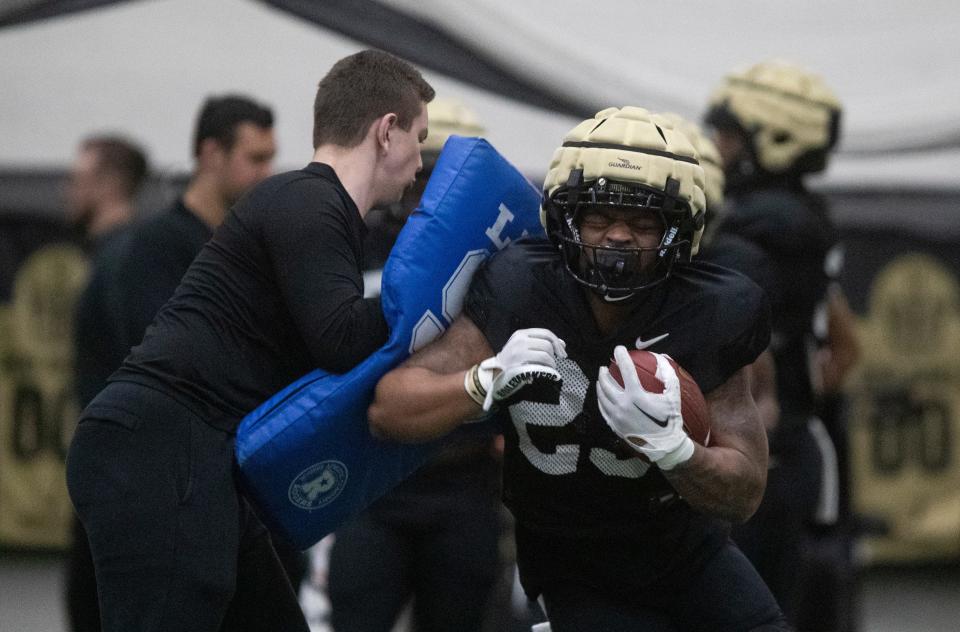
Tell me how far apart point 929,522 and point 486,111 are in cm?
222

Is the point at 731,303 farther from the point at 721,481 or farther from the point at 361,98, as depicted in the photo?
the point at 361,98

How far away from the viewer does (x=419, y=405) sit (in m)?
2.72

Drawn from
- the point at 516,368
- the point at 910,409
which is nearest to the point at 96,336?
the point at 516,368

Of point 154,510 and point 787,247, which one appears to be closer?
point 154,510

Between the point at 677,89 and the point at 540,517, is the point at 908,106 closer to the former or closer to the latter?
the point at 677,89

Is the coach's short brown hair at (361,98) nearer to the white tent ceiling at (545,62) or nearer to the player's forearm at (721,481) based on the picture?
the player's forearm at (721,481)

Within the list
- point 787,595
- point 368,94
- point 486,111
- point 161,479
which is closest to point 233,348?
point 161,479

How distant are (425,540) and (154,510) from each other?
131 cm

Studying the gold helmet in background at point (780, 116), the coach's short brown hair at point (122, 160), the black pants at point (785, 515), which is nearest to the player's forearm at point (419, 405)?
the black pants at point (785, 515)

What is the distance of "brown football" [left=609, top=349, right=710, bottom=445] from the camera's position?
2.56 meters

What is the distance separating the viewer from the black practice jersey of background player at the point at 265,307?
2.71m

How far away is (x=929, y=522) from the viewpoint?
5824 millimetres

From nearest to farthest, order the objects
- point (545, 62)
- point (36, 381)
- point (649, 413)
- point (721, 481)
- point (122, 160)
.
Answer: point (649, 413)
point (721, 481)
point (122, 160)
point (545, 62)
point (36, 381)

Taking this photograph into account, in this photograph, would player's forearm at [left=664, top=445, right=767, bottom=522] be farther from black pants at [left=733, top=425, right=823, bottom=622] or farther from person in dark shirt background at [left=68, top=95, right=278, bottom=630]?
person in dark shirt background at [left=68, top=95, right=278, bottom=630]
